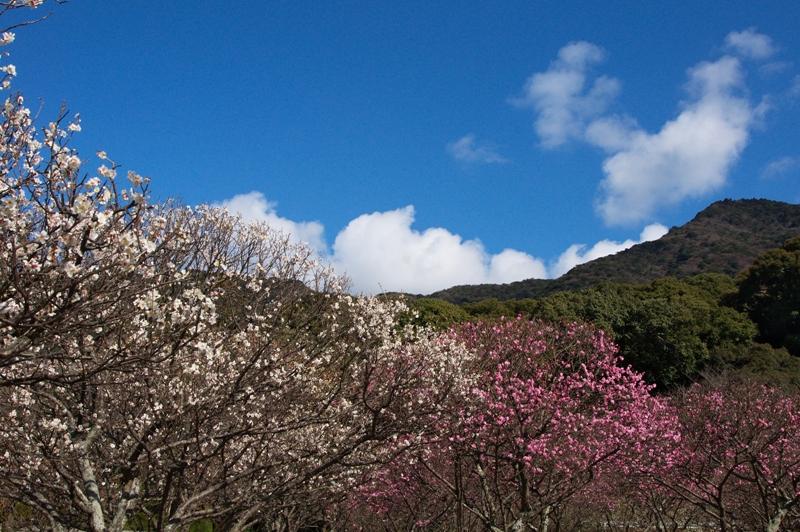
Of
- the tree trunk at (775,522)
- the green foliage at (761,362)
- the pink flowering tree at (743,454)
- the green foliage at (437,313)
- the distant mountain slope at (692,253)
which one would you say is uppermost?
the distant mountain slope at (692,253)

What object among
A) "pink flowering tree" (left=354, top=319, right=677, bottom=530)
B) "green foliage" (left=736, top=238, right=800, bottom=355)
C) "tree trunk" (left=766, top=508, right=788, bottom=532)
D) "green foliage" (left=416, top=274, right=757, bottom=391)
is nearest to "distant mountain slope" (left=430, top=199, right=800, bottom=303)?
"green foliage" (left=736, top=238, right=800, bottom=355)

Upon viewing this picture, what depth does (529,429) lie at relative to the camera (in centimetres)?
1162

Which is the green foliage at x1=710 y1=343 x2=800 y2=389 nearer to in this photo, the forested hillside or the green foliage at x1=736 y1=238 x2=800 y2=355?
the forested hillside

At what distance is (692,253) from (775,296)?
46934 mm

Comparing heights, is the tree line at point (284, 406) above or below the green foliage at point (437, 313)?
below

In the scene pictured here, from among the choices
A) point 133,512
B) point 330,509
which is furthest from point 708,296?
point 133,512

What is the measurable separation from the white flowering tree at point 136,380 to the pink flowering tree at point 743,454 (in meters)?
6.36

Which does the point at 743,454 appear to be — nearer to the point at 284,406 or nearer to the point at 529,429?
the point at 529,429

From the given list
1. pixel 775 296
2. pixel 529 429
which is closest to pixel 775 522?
pixel 529 429

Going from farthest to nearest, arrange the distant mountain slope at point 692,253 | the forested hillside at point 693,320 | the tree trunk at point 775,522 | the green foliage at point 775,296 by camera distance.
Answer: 1. the distant mountain slope at point 692,253
2. the green foliage at point 775,296
3. the forested hillside at point 693,320
4. the tree trunk at point 775,522

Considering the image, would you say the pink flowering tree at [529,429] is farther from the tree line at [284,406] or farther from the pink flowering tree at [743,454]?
the pink flowering tree at [743,454]

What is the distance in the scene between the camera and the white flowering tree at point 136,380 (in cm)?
380

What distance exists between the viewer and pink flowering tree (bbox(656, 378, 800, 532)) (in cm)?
1262

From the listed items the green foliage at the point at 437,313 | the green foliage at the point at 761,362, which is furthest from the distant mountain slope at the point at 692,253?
the green foliage at the point at 761,362
